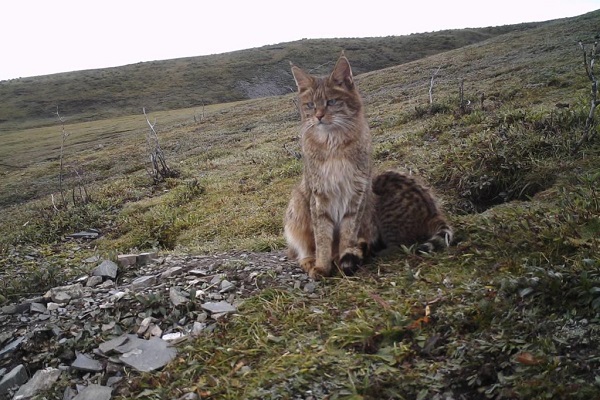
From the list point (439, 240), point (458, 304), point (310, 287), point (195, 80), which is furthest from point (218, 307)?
point (195, 80)

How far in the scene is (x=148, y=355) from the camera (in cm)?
451

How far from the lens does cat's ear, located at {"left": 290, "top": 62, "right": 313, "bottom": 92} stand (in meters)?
6.52

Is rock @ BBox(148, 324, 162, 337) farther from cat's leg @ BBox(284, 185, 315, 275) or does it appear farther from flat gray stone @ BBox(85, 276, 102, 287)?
cat's leg @ BBox(284, 185, 315, 275)

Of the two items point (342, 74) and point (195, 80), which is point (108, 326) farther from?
point (195, 80)

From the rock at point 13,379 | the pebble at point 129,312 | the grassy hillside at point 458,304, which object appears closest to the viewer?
the grassy hillside at point 458,304

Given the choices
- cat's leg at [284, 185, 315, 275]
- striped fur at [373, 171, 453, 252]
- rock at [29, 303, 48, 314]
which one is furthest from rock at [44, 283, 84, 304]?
striped fur at [373, 171, 453, 252]

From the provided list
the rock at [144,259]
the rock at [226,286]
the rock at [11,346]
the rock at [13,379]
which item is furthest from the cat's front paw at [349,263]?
the rock at [11,346]

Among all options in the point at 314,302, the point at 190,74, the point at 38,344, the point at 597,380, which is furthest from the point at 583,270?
the point at 190,74

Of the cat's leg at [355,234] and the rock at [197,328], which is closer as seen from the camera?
the rock at [197,328]

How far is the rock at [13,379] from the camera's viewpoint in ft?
14.5

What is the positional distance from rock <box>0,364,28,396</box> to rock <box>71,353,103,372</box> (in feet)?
1.58

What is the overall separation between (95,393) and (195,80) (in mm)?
114222

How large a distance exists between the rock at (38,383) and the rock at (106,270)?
207 cm

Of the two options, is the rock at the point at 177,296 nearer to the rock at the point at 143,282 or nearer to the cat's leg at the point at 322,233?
the rock at the point at 143,282
